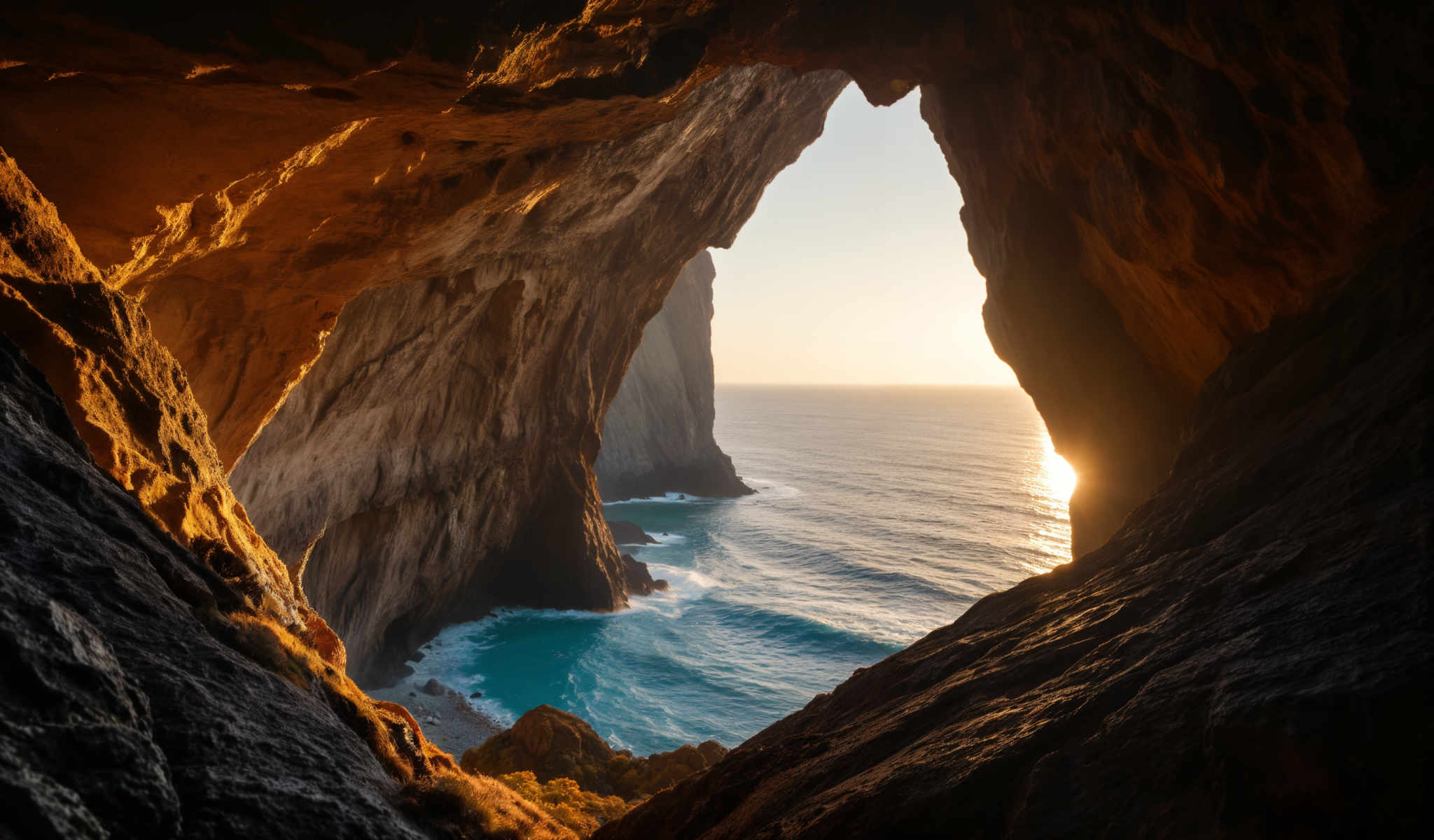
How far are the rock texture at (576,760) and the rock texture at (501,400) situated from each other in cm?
809

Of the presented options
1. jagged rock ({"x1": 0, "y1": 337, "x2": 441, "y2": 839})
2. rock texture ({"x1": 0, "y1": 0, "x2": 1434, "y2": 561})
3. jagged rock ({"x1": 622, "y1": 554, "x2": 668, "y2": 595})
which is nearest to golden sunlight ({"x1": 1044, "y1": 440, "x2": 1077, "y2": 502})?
jagged rock ({"x1": 622, "y1": 554, "x2": 668, "y2": 595})

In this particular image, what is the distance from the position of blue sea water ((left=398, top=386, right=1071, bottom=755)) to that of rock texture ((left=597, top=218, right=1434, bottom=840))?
23.2 metres

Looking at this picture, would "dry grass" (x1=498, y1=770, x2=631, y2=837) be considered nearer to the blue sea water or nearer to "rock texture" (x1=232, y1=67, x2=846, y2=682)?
→ "rock texture" (x1=232, y1=67, x2=846, y2=682)

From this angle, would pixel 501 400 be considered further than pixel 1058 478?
No

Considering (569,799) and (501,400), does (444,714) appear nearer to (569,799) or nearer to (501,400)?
(501,400)

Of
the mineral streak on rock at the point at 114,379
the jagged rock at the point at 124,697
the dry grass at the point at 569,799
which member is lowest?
the dry grass at the point at 569,799

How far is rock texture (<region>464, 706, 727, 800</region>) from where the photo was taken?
20.5 metres

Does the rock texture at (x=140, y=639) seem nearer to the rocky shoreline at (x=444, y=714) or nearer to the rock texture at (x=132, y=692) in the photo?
the rock texture at (x=132, y=692)

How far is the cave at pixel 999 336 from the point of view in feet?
14.0

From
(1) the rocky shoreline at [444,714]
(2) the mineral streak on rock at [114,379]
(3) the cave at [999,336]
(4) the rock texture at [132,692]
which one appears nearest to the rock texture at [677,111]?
(3) the cave at [999,336]

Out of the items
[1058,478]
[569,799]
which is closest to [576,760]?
[569,799]

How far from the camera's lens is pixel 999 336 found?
21.4 metres

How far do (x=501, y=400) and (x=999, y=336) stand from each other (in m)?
20.3

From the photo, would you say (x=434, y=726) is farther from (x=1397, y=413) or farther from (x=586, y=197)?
(x=1397, y=413)
